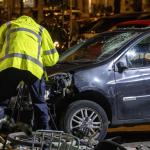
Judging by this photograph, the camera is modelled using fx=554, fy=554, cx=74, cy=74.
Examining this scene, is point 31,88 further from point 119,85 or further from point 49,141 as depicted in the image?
point 49,141

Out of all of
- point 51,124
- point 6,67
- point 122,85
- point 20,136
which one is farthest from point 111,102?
point 20,136

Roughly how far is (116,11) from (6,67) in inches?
787

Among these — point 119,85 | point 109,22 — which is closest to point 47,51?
point 119,85

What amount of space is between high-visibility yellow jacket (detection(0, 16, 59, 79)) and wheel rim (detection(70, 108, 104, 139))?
4.00ft

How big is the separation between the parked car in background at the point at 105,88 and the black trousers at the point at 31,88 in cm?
64

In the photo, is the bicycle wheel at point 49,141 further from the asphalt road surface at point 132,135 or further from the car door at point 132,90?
the asphalt road surface at point 132,135

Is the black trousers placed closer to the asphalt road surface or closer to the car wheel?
the car wheel

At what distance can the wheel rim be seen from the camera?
738 cm

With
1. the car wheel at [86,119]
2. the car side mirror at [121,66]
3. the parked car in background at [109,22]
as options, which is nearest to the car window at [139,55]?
the car side mirror at [121,66]

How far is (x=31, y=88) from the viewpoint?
6.47m

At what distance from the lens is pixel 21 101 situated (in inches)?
280

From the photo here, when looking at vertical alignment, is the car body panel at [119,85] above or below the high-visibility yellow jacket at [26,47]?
below

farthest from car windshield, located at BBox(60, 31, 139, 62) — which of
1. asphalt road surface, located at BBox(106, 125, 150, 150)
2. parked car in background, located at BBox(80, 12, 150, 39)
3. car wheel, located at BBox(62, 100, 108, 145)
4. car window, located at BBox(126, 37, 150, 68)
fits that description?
parked car in background, located at BBox(80, 12, 150, 39)

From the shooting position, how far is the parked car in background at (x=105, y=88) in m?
7.34
